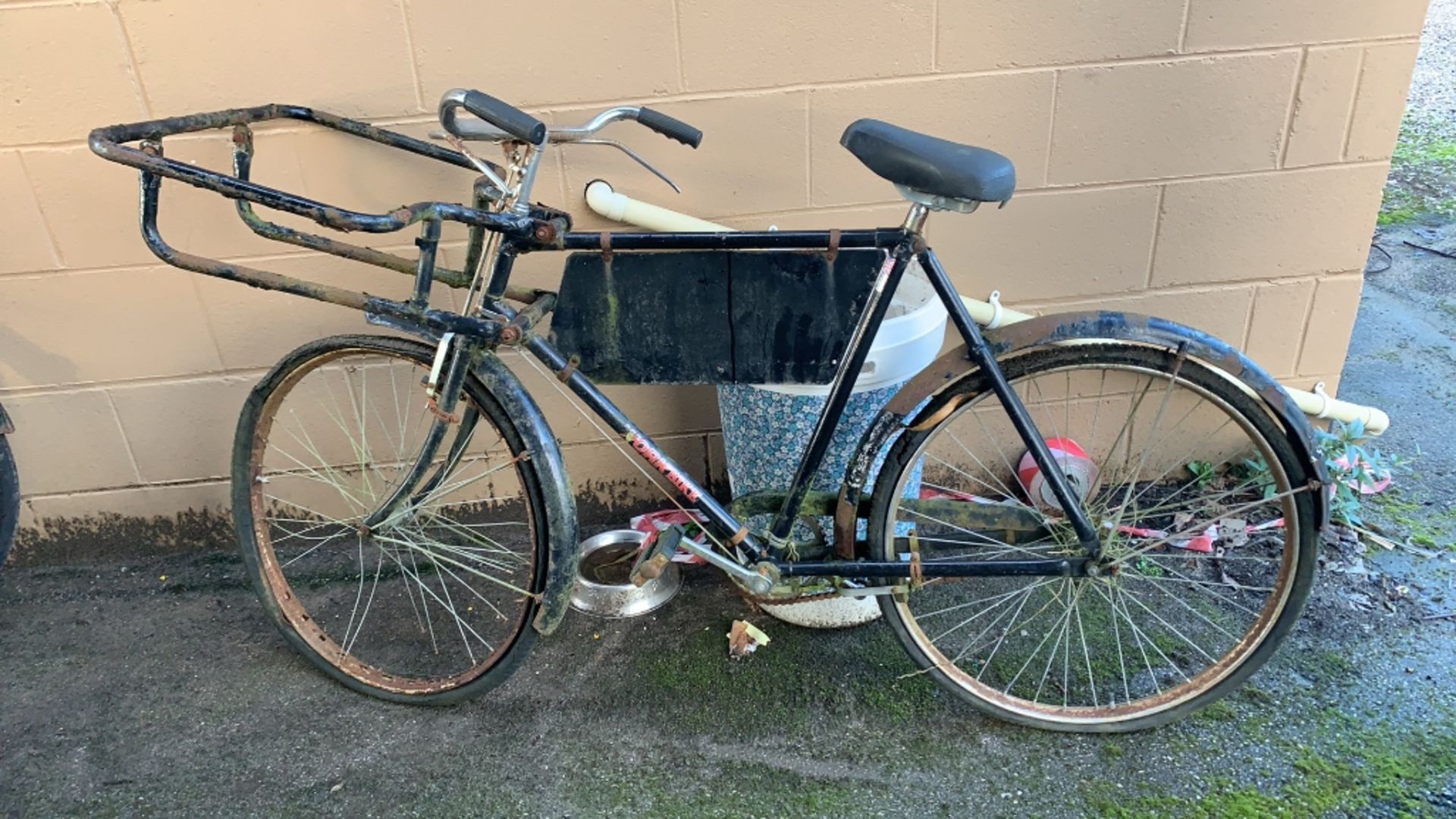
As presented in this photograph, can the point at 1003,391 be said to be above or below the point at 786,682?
above

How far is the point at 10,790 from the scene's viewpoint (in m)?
1.89

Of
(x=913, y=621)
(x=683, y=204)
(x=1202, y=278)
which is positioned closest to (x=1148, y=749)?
(x=913, y=621)

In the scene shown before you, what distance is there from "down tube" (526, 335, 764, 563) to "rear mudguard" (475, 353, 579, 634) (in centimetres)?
8

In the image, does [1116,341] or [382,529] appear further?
[382,529]

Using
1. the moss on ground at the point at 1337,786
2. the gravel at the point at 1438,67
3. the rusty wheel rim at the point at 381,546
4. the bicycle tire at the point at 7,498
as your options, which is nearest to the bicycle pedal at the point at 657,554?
the rusty wheel rim at the point at 381,546

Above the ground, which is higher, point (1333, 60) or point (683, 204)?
point (1333, 60)

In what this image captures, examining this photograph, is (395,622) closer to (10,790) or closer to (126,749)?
(126,749)

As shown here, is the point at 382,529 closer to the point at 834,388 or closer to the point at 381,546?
the point at 381,546

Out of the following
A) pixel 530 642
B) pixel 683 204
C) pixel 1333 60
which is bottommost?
pixel 530 642

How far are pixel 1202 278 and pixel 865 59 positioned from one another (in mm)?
1050

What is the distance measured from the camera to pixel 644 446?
1.81m

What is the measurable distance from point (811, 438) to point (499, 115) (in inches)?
32.0

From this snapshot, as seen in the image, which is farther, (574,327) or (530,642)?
(530,642)

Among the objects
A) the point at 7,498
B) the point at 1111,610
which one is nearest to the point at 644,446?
the point at 1111,610
